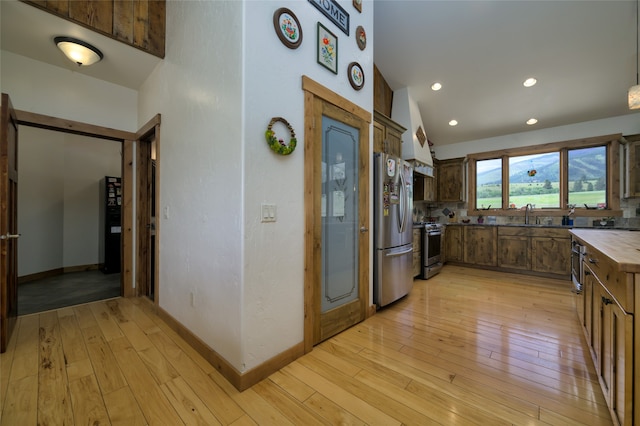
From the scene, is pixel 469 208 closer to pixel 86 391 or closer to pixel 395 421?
pixel 395 421

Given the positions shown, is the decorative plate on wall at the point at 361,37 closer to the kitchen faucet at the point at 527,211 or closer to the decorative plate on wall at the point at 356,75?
the decorative plate on wall at the point at 356,75

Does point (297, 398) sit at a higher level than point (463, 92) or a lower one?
lower

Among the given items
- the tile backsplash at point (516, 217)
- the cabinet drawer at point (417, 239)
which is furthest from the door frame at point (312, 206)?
the tile backsplash at point (516, 217)

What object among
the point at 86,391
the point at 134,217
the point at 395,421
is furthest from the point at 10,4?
the point at 395,421

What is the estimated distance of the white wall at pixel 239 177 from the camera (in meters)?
1.68

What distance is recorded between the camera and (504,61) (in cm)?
372

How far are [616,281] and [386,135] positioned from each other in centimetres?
296

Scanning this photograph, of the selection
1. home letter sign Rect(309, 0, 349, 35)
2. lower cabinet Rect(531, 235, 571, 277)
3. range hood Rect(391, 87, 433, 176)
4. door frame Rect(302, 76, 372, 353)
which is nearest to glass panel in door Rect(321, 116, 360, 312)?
door frame Rect(302, 76, 372, 353)

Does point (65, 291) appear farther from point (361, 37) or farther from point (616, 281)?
point (616, 281)

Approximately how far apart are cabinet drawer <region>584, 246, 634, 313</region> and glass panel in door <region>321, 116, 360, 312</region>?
170 centimetres

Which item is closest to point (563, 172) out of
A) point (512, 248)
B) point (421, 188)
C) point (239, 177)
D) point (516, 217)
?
point (516, 217)

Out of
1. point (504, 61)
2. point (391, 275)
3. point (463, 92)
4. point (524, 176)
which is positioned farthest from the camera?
point (524, 176)

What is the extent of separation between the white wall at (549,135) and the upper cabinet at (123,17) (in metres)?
5.65

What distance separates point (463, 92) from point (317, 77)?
137 inches
